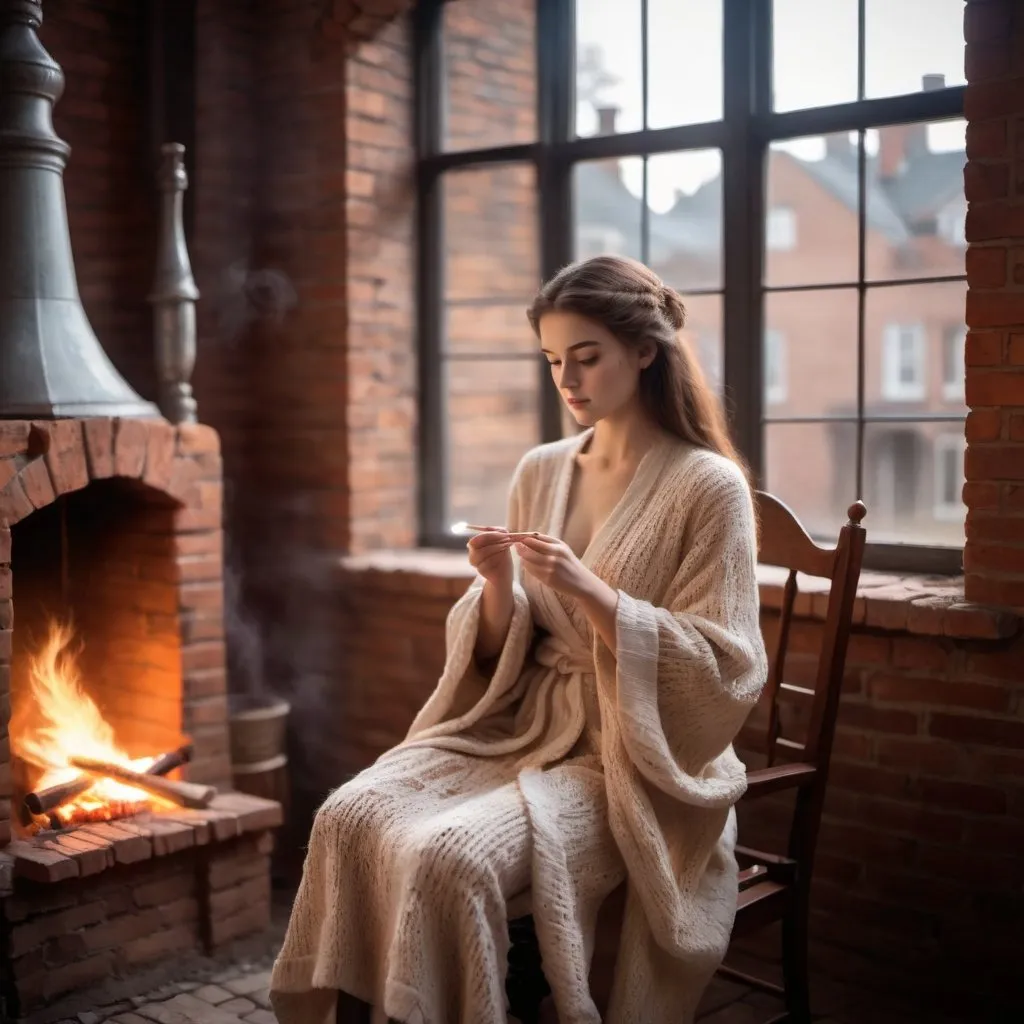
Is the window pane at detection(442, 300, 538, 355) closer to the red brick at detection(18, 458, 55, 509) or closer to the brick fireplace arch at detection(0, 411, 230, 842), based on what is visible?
the brick fireplace arch at detection(0, 411, 230, 842)

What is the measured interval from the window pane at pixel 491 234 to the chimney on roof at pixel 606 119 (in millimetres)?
279

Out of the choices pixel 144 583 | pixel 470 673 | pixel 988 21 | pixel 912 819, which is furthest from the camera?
pixel 144 583

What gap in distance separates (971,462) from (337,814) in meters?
1.67

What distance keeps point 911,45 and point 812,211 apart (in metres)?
0.49

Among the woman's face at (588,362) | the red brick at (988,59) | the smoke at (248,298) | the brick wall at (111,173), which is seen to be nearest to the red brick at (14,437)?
the brick wall at (111,173)

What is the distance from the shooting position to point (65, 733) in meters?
3.80

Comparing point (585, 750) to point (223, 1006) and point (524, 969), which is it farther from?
point (223, 1006)

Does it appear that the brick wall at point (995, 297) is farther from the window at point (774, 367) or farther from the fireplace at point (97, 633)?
the fireplace at point (97, 633)

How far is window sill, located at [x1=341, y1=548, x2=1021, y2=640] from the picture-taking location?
10.0 feet

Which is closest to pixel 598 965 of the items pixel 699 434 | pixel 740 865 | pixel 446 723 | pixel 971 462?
pixel 740 865

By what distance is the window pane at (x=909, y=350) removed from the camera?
11.7 feet

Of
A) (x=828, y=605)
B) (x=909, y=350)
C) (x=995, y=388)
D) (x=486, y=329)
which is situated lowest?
(x=828, y=605)

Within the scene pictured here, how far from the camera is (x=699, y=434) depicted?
277 centimetres

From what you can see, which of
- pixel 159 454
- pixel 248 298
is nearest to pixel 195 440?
pixel 159 454
